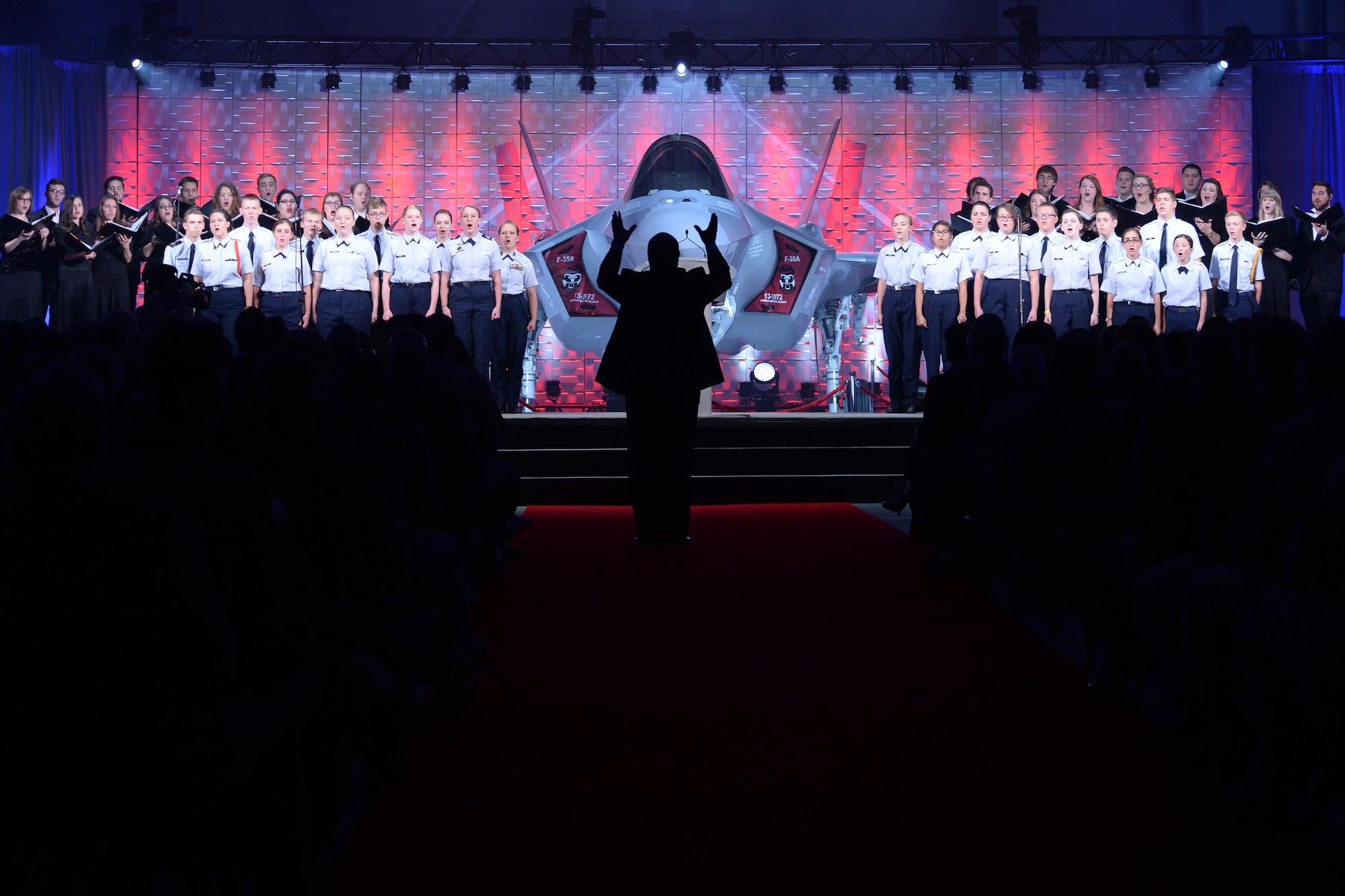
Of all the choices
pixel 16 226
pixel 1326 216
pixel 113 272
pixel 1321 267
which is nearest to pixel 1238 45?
pixel 1326 216

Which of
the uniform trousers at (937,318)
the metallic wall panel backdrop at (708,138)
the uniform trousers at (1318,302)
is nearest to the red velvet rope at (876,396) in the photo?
the uniform trousers at (937,318)

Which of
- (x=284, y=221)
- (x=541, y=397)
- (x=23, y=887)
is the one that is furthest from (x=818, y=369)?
(x=23, y=887)

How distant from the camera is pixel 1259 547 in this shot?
2561mm

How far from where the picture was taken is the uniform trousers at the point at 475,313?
10.4m

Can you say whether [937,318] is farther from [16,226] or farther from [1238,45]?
[16,226]

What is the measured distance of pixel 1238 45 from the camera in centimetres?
1256

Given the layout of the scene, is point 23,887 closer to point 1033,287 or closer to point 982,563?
point 982,563

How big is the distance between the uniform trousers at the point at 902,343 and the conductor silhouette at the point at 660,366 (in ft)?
16.3

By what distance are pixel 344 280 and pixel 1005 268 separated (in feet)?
18.8

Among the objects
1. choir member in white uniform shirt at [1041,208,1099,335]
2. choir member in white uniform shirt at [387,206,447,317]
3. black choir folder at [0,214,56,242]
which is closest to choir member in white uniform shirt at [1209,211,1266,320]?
choir member in white uniform shirt at [1041,208,1099,335]

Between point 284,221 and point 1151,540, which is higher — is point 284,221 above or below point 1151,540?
above

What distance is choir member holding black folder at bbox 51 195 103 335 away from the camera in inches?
412

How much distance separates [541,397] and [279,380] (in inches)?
431

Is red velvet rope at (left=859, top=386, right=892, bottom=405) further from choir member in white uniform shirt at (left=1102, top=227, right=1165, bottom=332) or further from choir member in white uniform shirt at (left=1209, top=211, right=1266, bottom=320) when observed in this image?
choir member in white uniform shirt at (left=1209, top=211, right=1266, bottom=320)
